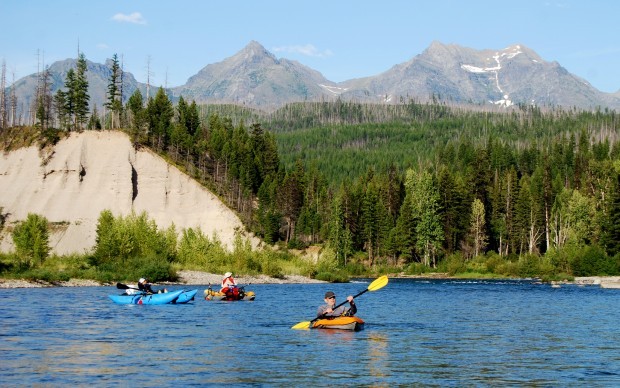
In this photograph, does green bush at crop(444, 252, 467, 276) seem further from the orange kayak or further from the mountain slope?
the orange kayak

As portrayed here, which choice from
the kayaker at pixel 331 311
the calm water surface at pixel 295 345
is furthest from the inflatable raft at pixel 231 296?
the kayaker at pixel 331 311

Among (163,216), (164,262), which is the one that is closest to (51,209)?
(163,216)

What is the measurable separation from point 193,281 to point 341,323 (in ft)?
187

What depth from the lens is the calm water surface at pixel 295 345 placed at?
29.2 metres

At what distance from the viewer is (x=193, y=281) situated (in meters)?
98.2

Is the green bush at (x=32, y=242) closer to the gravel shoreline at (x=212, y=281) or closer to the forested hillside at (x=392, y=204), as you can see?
the gravel shoreline at (x=212, y=281)

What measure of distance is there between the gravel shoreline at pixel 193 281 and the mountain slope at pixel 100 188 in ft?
81.6

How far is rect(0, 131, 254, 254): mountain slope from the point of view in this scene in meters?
131

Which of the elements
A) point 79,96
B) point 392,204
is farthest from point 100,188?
point 392,204

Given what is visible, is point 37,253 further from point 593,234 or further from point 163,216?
point 593,234

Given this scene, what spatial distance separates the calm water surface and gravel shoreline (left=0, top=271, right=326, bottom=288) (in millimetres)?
19411

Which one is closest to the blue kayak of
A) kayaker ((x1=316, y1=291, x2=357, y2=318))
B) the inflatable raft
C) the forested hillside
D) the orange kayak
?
the inflatable raft

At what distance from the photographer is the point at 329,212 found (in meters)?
153

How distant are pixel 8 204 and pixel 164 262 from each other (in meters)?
47.2
